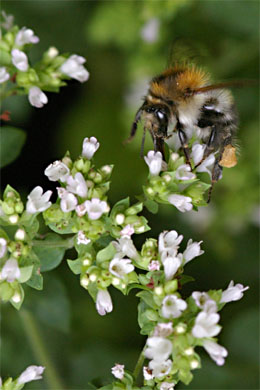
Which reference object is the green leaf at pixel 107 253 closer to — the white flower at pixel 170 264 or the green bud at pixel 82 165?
the white flower at pixel 170 264

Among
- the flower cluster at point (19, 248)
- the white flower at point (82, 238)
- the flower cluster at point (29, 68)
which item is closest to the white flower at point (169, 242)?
the white flower at point (82, 238)

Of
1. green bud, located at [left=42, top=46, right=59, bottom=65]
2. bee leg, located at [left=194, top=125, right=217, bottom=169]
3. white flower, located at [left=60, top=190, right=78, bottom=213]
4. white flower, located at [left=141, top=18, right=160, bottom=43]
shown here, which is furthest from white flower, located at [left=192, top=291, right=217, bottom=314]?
Result: white flower, located at [left=141, top=18, right=160, bottom=43]

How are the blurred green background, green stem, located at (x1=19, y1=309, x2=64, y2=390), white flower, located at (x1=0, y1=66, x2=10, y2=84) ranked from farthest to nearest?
the blurred green background < green stem, located at (x1=19, y1=309, x2=64, y2=390) < white flower, located at (x1=0, y1=66, x2=10, y2=84)

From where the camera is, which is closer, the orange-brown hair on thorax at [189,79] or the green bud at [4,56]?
the orange-brown hair on thorax at [189,79]

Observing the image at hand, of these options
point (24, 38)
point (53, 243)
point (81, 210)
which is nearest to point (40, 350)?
point (53, 243)

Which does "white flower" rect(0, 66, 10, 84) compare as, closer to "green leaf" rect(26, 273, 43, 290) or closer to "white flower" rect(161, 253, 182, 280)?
"green leaf" rect(26, 273, 43, 290)
